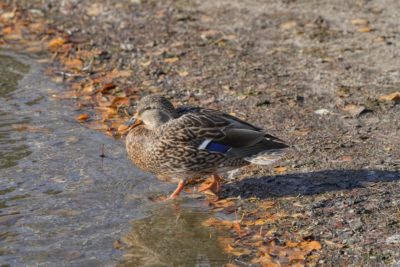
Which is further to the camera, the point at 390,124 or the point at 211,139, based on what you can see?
the point at 390,124

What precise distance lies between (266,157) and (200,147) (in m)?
0.58

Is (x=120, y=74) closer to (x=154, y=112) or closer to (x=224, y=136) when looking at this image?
(x=154, y=112)

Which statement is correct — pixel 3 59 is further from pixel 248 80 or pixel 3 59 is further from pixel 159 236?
pixel 159 236

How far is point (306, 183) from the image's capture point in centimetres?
738

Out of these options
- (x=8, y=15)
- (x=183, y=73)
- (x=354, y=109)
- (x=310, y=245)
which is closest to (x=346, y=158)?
(x=354, y=109)

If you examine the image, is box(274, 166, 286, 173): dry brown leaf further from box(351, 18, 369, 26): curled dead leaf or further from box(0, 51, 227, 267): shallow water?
box(351, 18, 369, 26): curled dead leaf

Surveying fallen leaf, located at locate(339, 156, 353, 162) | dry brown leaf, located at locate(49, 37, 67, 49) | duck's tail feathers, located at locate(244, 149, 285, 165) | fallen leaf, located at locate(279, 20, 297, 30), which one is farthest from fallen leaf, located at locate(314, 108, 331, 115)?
dry brown leaf, located at locate(49, 37, 67, 49)

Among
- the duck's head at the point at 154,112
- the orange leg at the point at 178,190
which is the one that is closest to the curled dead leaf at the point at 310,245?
the orange leg at the point at 178,190

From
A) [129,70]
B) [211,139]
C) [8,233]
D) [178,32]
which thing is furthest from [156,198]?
→ [178,32]

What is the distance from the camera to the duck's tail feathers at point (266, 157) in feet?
23.7

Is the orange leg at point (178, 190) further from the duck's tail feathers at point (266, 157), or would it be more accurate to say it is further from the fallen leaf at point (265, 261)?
the fallen leaf at point (265, 261)

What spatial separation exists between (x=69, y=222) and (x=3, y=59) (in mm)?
5009

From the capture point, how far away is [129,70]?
10594 millimetres

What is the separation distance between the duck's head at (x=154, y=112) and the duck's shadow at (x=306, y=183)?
2.75 ft
